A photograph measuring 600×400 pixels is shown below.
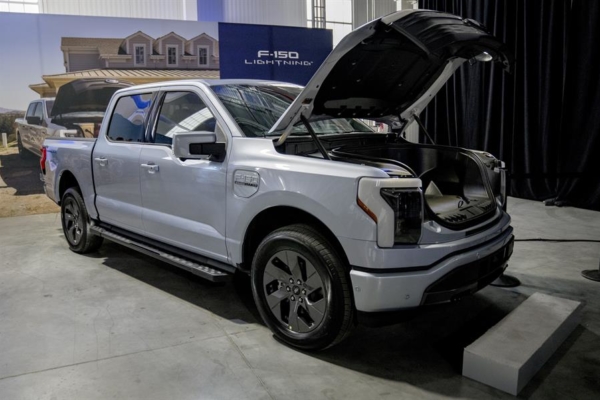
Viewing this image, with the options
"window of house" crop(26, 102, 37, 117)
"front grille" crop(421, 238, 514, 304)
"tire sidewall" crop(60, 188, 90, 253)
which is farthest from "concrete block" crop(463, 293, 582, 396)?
"window of house" crop(26, 102, 37, 117)

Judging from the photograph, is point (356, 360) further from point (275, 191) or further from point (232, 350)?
point (275, 191)

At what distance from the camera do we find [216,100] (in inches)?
139

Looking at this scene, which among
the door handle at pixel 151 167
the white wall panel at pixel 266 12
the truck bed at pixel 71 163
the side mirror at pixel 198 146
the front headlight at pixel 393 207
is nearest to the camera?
the front headlight at pixel 393 207

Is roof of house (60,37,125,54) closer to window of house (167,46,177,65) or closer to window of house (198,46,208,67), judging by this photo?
window of house (167,46,177,65)

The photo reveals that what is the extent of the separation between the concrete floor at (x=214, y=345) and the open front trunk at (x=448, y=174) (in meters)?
0.77

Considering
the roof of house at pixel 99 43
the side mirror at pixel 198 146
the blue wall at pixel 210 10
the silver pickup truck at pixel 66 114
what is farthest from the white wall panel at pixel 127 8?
the side mirror at pixel 198 146

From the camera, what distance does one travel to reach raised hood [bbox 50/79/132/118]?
8.51 metres

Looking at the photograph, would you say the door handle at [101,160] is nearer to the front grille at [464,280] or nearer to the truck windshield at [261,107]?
the truck windshield at [261,107]

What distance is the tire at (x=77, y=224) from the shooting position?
16.5ft

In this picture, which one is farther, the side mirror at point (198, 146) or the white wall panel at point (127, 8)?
the white wall panel at point (127, 8)

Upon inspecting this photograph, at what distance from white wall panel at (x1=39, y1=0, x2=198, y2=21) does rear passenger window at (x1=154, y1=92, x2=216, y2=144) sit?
6.40 meters

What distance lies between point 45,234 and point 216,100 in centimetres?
413

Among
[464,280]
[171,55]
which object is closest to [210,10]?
[171,55]

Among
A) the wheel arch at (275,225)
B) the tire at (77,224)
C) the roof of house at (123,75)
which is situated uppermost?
the roof of house at (123,75)
